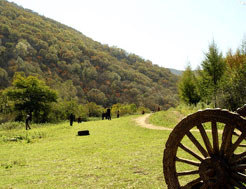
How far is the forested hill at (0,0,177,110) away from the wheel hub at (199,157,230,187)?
196 feet

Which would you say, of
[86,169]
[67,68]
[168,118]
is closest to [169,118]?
[168,118]

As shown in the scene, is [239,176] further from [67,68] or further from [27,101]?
[67,68]

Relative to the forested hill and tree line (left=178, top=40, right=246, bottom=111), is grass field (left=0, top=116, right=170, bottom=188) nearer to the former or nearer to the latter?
tree line (left=178, top=40, right=246, bottom=111)

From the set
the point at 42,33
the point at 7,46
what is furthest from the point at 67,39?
the point at 7,46

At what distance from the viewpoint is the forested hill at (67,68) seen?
2623 inches

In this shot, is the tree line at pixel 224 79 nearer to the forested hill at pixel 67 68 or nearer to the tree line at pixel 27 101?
the tree line at pixel 27 101

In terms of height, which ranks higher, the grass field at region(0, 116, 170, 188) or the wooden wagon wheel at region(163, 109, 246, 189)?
the wooden wagon wheel at region(163, 109, 246, 189)

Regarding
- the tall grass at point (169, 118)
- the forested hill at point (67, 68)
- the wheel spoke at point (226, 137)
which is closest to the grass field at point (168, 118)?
the tall grass at point (169, 118)

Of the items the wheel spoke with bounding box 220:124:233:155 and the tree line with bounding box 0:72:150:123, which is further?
the tree line with bounding box 0:72:150:123

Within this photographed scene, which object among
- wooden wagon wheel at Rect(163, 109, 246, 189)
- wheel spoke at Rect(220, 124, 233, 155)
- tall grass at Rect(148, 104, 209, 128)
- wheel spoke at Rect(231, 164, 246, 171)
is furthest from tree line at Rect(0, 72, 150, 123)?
wheel spoke at Rect(231, 164, 246, 171)

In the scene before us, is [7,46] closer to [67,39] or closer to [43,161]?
[67,39]

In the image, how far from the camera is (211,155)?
13.8ft

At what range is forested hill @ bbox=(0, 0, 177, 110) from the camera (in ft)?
219

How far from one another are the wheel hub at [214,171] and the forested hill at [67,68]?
5963 centimetres
